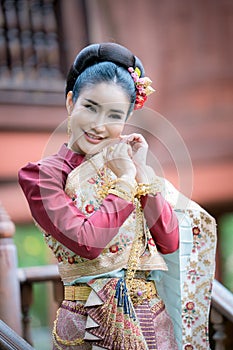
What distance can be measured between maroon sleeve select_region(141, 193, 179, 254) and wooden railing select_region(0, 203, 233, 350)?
82 cm

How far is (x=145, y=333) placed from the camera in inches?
61.6

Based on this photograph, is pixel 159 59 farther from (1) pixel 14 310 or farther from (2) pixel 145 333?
(2) pixel 145 333

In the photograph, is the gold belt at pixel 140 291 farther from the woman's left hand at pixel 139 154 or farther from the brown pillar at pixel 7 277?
the brown pillar at pixel 7 277

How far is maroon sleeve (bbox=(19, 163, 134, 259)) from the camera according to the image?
1.49 meters

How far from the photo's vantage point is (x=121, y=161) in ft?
5.11

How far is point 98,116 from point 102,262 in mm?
337

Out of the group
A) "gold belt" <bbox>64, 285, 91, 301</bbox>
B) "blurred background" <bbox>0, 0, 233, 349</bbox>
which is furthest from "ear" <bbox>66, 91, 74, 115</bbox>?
"blurred background" <bbox>0, 0, 233, 349</bbox>

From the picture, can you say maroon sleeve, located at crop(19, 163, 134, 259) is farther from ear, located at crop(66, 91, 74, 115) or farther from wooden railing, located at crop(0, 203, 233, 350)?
wooden railing, located at crop(0, 203, 233, 350)

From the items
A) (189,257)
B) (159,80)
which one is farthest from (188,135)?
(189,257)

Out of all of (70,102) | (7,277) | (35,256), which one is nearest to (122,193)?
(70,102)

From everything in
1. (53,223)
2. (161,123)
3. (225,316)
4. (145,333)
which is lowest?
(225,316)

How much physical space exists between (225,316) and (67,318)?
1.00 metres

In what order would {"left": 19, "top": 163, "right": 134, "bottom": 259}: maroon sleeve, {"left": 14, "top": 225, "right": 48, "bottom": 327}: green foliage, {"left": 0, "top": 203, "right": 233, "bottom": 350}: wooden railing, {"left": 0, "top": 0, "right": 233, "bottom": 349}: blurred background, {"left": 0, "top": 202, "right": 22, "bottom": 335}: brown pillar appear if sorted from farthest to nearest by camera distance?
1. {"left": 14, "top": 225, "right": 48, "bottom": 327}: green foliage
2. {"left": 0, "top": 0, "right": 233, "bottom": 349}: blurred background
3. {"left": 0, "top": 202, "right": 22, "bottom": 335}: brown pillar
4. {"left": 0, "top": 203, "right": 233, "bottom": 350}: wooden railing
5. {"left": 19, "top": 163, "right": 134, "bottom": 259}: maroon sleeve

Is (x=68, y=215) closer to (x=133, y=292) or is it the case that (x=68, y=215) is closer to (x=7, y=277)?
(x=133, y=292)
